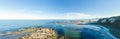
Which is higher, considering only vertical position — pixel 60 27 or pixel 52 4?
pixel 52 4

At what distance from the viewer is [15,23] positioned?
9.47 ft

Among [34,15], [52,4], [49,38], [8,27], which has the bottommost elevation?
[49,38]

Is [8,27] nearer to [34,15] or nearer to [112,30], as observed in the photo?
[34,15]

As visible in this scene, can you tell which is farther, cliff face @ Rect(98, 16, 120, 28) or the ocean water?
cliff face @ Rect(98, 16, 120, 28)

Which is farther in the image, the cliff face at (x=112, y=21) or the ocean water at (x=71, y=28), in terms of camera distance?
the cliff face at (x=112, y=21)

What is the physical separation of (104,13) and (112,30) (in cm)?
32

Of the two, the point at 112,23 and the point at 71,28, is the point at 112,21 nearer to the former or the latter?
the point at 112,23

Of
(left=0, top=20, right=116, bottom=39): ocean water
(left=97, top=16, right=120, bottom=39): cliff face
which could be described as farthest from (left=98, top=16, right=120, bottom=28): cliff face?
(left=0, top=20, right=116, bottom=39): ocean water

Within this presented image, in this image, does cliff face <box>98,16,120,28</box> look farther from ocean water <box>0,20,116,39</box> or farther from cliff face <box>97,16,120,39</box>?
ocean water <box>0,20,116,39</box>


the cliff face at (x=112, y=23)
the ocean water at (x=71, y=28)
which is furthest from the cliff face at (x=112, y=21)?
the ocean water at (x=71, y=28)

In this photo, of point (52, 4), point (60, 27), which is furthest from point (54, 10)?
point (60, 27)

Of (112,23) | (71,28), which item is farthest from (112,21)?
(71,28)

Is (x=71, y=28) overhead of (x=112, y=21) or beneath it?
beneath

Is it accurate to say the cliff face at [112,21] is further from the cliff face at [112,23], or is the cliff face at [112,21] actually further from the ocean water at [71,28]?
the ocean water at [71,28]
